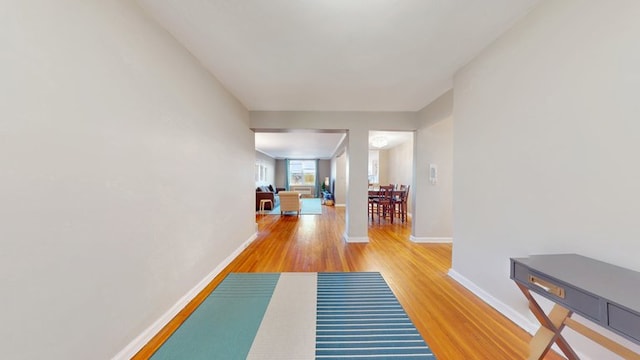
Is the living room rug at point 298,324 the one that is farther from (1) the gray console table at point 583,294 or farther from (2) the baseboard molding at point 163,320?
(1) the gray console table at point 583,294

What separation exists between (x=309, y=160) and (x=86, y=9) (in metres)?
11.2

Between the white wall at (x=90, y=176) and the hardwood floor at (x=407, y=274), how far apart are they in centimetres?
53

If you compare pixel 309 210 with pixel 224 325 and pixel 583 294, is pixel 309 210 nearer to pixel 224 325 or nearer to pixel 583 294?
pixel 224 325

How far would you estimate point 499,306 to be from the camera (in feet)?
6.00

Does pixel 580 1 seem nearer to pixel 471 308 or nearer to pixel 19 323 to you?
pixel 471 308

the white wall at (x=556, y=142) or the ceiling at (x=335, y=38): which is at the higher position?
the ceiling at (x=335, y=38)

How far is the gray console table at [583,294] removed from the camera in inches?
31.2

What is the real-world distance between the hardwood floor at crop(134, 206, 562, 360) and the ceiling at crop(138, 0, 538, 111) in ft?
8.03

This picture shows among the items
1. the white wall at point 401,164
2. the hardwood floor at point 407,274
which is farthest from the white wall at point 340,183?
the hardwood floor at point 407,274

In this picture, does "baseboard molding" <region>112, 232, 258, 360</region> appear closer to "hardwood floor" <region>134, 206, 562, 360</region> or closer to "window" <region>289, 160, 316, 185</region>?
"hardwood floor" <region>134, 206, 562, 360</region>

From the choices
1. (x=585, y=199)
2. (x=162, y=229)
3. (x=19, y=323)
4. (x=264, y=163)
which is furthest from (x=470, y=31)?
(x=264, y=163)

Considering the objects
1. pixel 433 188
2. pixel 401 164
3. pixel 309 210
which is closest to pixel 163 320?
pixel 433 188

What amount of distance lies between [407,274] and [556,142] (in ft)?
6.34

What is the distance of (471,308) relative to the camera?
190cm
